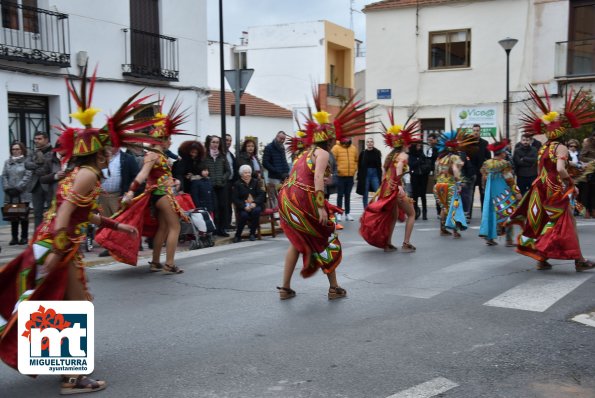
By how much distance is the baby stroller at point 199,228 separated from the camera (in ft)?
33.8

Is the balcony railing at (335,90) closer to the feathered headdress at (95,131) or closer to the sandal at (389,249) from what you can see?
the sandal at (389,249)

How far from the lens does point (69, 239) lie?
4453mm

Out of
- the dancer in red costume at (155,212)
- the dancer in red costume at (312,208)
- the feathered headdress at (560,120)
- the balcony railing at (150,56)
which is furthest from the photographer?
the balcony railing at (150,56)

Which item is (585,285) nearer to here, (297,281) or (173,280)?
(297,281)

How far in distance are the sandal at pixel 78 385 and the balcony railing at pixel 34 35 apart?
1140cm

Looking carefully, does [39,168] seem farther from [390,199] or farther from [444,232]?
[444,232]

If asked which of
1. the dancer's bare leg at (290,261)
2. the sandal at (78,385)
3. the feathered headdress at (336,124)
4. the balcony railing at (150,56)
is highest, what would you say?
the balcony railing at (150,56)

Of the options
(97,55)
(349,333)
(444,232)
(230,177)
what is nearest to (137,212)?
(349,333)

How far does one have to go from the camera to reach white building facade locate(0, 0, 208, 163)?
14.5 m

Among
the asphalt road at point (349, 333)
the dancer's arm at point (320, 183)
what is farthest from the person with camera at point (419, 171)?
the dancer's arm at point (320, 183)


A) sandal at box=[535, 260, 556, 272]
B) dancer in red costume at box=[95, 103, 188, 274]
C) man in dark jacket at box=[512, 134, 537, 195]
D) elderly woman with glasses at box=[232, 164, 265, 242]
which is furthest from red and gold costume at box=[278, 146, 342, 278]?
man in dark jacket at box=[512, 134, 537, 195]

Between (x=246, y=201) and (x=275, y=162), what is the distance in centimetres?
193

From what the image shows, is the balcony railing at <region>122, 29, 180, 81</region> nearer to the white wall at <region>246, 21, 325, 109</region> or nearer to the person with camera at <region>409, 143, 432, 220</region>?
the person with camera at <region>409, 143, 432, 220</region>

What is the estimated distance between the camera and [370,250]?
33.5ft
